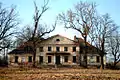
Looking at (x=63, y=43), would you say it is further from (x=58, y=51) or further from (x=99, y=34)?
(x=99, y=34)

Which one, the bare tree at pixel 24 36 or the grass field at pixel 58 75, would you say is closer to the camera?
the grass field at pixel 58 75

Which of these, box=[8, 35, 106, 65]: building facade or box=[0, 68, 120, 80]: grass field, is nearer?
box=[0, 68, 120, 80]: grass field

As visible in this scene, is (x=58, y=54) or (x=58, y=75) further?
(x=58, y=54)

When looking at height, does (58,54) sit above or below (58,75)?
above

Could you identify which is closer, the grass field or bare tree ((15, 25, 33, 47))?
the grass field

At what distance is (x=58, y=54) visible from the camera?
59.6 meters

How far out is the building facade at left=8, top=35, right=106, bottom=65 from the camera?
59.7m

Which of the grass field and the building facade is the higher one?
the building facade

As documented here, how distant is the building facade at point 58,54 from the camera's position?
196 ft

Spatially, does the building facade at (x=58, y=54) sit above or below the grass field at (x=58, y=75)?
above

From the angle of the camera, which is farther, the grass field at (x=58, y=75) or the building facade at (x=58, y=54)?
the building facade at (x=58, y=54)

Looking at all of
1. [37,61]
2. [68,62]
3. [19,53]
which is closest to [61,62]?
[68,62]

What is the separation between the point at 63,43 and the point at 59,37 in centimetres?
183

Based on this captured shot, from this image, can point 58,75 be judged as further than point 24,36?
No
